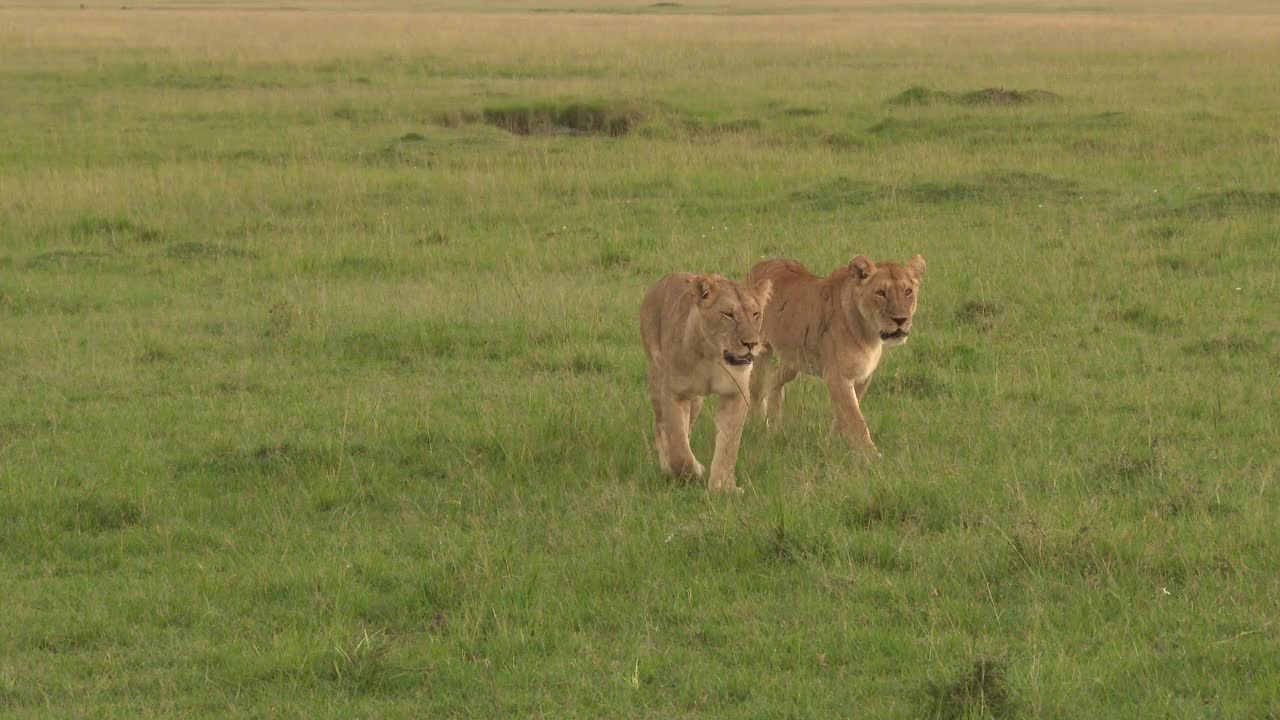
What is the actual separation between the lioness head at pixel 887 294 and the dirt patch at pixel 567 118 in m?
13.1

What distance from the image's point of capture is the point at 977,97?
71.9 feet

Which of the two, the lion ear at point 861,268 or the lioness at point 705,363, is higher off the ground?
the lion ear at point 861,268

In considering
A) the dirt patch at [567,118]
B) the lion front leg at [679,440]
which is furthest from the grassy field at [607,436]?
the dirt patch at [567,118]

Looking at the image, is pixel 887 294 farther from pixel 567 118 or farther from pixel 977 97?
pixel 977 97

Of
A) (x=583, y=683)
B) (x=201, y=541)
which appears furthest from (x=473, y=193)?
(x=583, y=683)

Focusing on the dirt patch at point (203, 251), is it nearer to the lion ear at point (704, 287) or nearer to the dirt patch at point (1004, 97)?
the lion ear at point (704, 287)

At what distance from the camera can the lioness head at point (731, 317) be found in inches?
250

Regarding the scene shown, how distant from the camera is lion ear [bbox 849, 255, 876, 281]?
7.20 m

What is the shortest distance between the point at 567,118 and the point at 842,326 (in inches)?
572

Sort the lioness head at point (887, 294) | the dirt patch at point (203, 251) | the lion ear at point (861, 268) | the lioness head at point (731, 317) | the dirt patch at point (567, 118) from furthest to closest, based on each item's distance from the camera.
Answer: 1. the dirt patch at point (567, 118)
2. the dirt patch at point (203, 251)
3. the lion ear at point (861, 268)
4. the lioness head at point (887, 294)
5. the lioness head at point (731, 317)

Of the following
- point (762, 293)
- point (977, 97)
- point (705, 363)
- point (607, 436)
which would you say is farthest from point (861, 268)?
point (977, 97)

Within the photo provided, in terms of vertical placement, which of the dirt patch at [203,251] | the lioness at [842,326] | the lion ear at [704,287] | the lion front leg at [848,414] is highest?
the lion ear at [704,287]

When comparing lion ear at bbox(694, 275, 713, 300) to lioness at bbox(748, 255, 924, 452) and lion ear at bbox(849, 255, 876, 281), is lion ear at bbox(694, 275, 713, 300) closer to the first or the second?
lioness at bbox(748, 255, 924, 452)

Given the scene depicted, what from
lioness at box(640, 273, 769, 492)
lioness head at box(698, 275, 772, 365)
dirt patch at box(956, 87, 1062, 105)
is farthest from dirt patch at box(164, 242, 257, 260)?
dirt patch at box(956, 87, 1062, 105)
